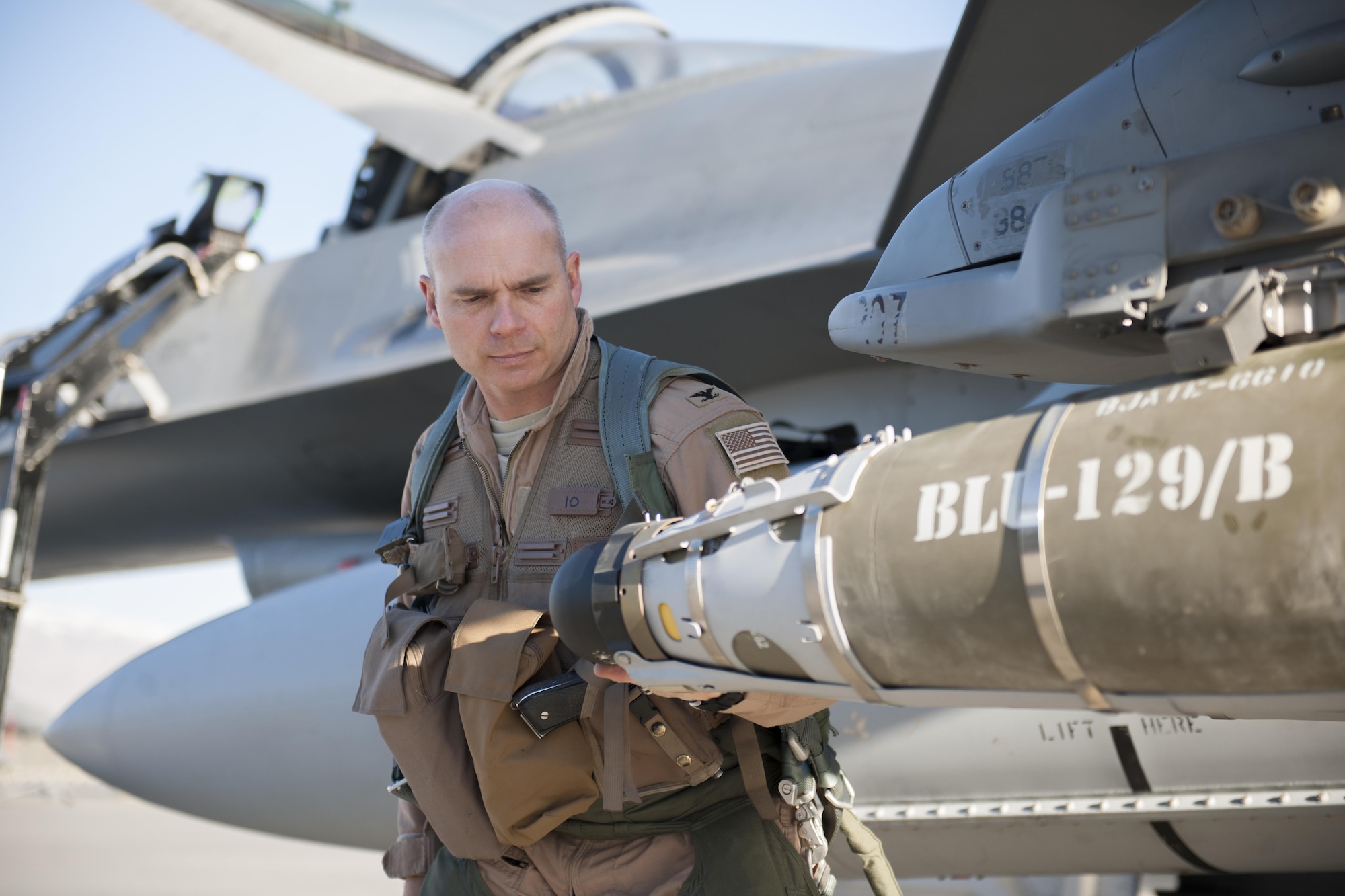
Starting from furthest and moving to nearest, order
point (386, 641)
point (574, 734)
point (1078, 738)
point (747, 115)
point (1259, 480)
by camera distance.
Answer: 1. point (747, 115)
2. point (1078, 738)
3. point (386, 641)
4. point (574, 734)
5. point (1259, 480)

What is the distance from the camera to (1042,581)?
112cm

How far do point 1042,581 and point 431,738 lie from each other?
1052 mm

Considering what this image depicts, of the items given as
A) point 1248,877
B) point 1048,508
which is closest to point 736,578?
point 1048,508

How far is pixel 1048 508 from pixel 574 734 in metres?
0.89

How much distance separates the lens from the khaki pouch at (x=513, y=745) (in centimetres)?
171

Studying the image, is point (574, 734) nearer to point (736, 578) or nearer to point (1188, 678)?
point (736, 578)

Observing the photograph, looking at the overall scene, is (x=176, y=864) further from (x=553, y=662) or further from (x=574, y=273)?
(x=574, y=273)

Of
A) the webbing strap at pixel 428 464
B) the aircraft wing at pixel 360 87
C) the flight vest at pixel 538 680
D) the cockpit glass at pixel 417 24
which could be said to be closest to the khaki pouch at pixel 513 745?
the flight vest at pixel 538 680

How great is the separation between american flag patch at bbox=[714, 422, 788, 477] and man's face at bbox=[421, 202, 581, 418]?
34 centimetres

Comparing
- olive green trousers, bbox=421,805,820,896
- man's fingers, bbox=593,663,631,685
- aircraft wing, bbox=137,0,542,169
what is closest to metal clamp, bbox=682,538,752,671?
man's fingers, bbox=593,663,631,685

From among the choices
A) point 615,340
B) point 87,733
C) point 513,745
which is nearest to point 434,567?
point 513,745

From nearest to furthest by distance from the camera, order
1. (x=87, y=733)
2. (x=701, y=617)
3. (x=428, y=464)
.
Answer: (x=701, y=617) < (x=428, y=464) < (x=87, y=733)

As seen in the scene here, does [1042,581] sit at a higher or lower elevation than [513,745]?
higher

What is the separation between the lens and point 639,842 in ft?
5.88
